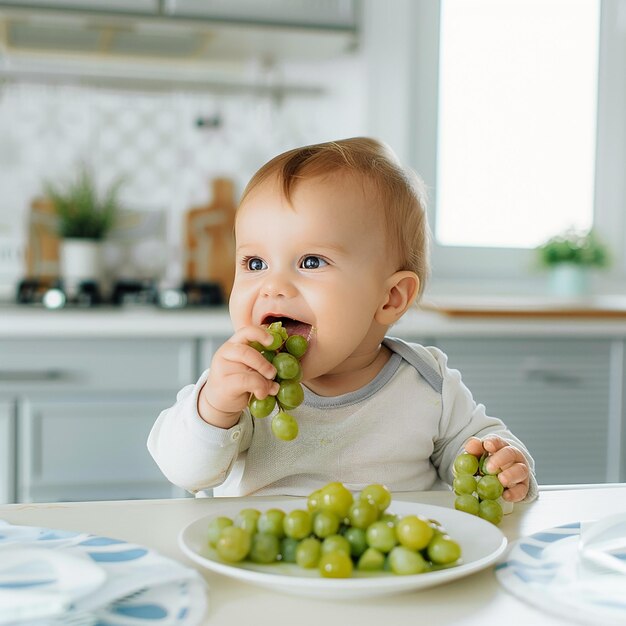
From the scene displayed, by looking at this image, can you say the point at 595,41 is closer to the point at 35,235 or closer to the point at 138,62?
the point at 138,62

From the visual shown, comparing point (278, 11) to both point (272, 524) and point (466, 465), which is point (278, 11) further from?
point (272, 524)

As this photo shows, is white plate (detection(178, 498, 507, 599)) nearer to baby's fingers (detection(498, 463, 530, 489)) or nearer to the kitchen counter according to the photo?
baby's fingers (detection(498, 463, 530, 489))

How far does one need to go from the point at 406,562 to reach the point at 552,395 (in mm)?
1998

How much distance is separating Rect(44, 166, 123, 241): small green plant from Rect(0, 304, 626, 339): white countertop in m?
0.41

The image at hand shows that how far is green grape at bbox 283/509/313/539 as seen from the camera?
59cm

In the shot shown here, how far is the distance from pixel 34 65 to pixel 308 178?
2077mm

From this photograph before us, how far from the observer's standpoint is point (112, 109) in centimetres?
285

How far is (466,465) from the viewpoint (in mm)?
800

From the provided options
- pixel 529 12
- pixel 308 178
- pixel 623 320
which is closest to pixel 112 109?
pixel 529 12

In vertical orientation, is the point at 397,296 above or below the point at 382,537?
above

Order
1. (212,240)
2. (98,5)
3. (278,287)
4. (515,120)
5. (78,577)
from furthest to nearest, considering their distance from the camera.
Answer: (515,120), (212,240), (98,5), (278,287), (78,577)

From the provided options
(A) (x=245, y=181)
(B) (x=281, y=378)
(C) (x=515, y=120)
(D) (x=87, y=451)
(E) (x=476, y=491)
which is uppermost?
(C) (x=515, y=120)

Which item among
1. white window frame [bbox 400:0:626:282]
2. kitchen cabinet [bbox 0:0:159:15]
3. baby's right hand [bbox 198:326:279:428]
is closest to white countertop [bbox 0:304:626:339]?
white window frame [bbox 400:0:626:282]

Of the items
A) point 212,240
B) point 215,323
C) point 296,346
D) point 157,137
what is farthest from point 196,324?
point 296,346
